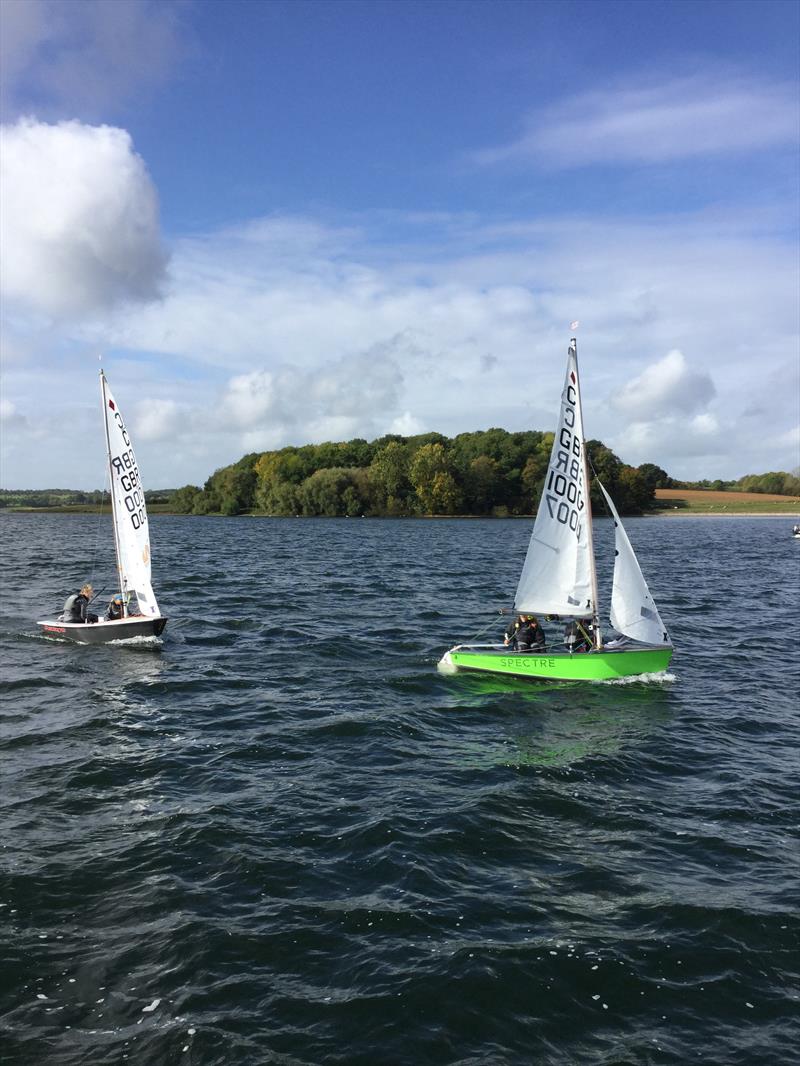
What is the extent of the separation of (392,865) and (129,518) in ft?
75.9

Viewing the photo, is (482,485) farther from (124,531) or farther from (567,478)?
(567,478)

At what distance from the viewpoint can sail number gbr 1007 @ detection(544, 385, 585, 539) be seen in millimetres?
26047

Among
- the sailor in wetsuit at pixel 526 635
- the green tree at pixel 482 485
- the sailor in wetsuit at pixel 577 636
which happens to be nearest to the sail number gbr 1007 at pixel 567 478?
the sailor in wetsuit at pixel 577 636

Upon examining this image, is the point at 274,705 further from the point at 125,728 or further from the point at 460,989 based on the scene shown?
the point at 460,989

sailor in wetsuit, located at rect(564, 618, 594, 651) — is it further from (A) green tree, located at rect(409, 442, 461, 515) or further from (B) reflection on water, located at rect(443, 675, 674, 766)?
(A) green tree, located at rect(409, 442, 461, 515)

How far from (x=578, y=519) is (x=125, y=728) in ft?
51.5

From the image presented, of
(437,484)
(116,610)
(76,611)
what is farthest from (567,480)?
(437,484)

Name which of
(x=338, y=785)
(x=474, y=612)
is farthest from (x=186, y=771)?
(x=474, y=612)

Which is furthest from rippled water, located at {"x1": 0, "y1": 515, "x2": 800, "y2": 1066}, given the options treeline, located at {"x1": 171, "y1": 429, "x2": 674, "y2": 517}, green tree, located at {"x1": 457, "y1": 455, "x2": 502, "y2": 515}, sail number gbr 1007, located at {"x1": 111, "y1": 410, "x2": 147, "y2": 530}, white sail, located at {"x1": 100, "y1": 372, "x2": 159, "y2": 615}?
green tree, located at {"x1": 457, "y1": 455, "x2": 502, "y2": 515}

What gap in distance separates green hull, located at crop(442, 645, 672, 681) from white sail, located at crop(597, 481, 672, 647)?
806 millimetres

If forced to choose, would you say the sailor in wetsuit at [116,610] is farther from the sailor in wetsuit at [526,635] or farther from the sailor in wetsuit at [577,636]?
the sailor in wetsuit at [577,636]

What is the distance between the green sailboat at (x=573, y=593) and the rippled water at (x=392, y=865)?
3.00 feet

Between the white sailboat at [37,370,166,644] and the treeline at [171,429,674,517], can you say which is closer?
the white sailboat at [37,370,166,644]

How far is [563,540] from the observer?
26.5 meters
